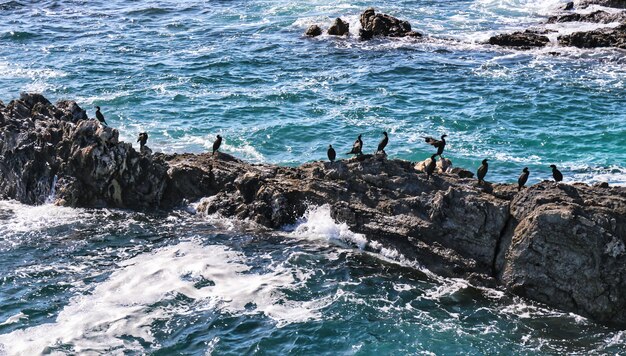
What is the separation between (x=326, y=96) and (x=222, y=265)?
21.2m

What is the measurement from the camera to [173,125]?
39.4 m

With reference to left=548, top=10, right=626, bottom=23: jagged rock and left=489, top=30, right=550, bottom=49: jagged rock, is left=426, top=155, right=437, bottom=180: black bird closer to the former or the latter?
left=489, top=30, right=550, bottom=49: jagged rock

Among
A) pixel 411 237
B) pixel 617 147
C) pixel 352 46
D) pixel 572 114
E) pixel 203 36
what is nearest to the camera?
pixel 411 237

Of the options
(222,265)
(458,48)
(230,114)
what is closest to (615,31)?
(458,48)

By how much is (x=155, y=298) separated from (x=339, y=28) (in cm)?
3516

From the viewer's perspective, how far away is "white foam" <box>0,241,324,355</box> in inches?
794

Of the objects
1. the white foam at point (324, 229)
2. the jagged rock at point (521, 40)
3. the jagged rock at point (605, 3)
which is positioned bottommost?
the white foam at point (324, 229)

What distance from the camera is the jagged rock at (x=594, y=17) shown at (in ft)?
173

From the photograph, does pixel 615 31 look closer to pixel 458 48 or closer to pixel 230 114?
pixel 458 48

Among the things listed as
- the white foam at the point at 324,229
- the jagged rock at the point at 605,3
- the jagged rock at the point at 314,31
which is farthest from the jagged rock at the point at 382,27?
the white foam at the point at 324,229

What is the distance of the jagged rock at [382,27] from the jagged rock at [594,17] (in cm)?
1049

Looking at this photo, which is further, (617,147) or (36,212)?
(617,147)

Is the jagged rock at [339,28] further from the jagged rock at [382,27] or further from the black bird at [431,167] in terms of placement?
the black bird at [431,167]

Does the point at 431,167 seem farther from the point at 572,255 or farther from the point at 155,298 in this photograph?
the point at 155,298
